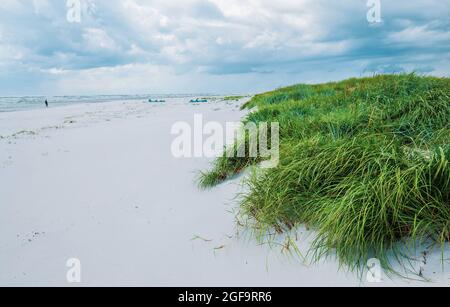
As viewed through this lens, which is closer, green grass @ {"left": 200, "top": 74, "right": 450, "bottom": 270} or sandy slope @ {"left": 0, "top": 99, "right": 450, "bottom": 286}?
green grass @ {"left": 200, "top": 74, "right": 450, "bottom": 270}

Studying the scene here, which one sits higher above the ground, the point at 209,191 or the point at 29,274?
the point at 209,191

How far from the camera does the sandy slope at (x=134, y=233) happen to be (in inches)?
97.6

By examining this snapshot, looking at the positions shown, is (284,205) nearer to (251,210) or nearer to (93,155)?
(251,210)

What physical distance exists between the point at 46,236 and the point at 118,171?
2.24m

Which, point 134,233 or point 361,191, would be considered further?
point 134,233

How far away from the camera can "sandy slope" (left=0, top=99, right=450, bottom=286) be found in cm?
248

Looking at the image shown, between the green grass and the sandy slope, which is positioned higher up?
the green grass

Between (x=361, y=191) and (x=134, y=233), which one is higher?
(x=361, y=191)

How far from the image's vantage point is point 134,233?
333 centimetres

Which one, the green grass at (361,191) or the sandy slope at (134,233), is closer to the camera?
the green grass at (361,191)

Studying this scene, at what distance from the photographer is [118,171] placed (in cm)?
561

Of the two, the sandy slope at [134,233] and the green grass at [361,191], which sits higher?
the green grass at [361,191]
